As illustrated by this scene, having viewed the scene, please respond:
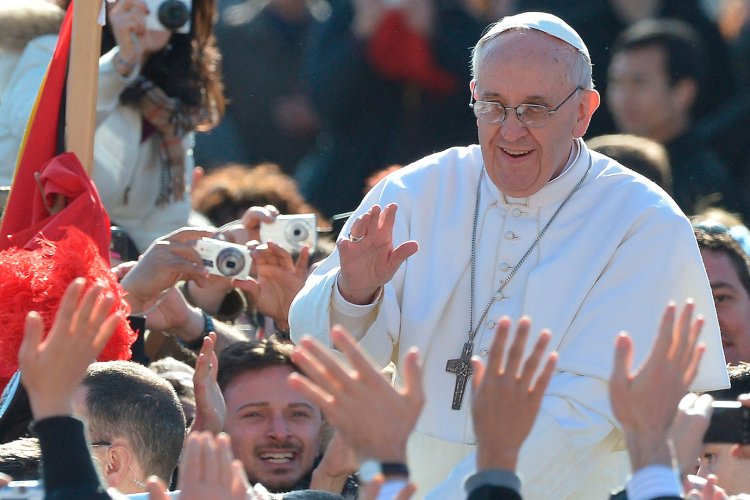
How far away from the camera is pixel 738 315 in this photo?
5926 mm

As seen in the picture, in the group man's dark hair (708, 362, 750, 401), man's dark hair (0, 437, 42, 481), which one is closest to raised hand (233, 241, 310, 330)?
man's dark hair (708, 362, 750, 401)

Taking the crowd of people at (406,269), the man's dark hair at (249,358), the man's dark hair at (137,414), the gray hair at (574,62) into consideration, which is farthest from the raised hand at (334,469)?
the gray hair at (574,62)

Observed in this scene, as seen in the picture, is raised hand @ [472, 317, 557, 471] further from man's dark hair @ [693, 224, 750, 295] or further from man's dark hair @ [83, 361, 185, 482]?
man's dark hair @ [693, 224, 750, 295]

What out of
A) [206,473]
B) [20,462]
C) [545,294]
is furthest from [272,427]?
[206,473]

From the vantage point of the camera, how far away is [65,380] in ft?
10.1

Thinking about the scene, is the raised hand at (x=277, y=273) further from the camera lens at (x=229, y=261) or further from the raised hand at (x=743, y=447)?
the raised hand at (x=743, y=447)

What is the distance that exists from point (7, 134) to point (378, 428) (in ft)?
13.3

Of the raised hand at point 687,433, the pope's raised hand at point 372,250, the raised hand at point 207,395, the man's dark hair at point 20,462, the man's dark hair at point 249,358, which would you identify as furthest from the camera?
the man's dark hair at point 249,358

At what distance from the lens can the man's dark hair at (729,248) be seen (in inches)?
237

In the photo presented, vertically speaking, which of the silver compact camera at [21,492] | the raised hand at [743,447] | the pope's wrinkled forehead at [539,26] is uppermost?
the pope's wrinkled forehead at [539,26]

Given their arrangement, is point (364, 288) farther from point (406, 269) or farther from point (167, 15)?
point (167, 15)

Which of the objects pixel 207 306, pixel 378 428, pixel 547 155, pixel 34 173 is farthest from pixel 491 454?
pixel 207 306

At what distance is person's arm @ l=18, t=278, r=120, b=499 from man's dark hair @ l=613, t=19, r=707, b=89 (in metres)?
5.04

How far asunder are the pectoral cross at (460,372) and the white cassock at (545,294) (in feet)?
0.08
